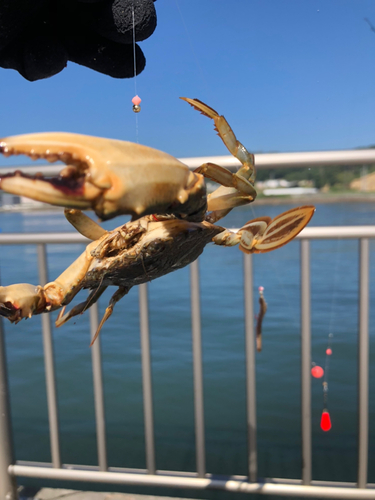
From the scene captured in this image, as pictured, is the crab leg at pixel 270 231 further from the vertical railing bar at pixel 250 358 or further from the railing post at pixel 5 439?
the railing post at pixel 5 439

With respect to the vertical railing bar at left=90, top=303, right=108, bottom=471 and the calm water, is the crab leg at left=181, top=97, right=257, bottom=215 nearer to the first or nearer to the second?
the calm water

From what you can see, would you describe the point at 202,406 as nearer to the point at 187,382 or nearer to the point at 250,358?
the point at 250,358

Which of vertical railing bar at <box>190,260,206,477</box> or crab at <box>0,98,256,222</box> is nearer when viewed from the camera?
crab at <box>0,98,256,222</box>

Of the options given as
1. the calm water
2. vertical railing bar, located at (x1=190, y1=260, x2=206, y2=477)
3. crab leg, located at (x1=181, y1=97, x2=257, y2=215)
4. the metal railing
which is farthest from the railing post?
crab leg, located at (x1=181, y1=97, x2=257, y2=215)

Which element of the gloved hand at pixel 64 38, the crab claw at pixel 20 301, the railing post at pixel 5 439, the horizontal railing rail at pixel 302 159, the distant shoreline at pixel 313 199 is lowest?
the railing post at pixel 5 439

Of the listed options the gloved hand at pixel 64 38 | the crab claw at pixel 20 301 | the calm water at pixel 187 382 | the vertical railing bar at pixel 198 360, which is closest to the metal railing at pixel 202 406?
the vertical railing bar at pixel 198 360

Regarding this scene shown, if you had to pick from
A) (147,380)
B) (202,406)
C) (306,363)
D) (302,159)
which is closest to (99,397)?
(147,380)

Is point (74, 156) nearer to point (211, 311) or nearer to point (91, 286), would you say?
point (91, 286)
